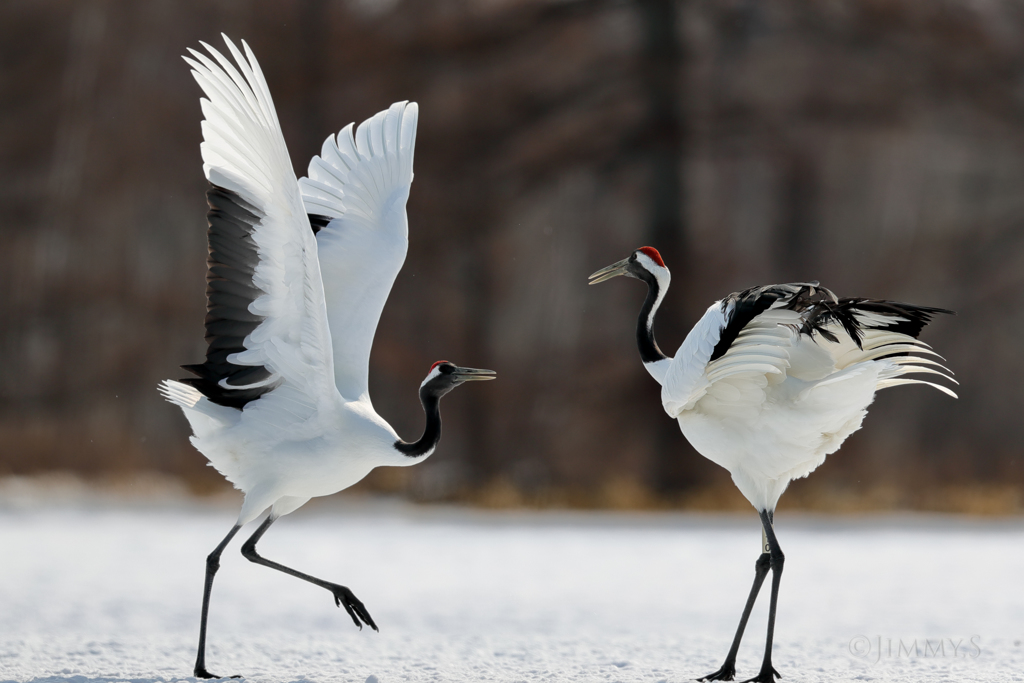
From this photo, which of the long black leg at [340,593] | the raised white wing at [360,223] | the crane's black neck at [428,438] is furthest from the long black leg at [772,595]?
the raised white wing at [360,223]

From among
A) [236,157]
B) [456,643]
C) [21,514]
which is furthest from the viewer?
[21,514]

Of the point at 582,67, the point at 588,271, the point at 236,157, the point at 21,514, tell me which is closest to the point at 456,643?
the point at 236,157

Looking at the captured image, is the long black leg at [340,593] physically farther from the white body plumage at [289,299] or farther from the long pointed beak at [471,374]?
the long pointed beak at [471,374]

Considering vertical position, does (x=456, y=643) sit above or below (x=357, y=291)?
below

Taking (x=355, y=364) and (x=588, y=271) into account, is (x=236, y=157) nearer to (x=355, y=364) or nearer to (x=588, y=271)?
(x=355, y=364)

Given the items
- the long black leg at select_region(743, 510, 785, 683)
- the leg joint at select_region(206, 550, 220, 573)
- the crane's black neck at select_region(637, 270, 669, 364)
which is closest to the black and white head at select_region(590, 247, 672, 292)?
the crane's black neck at select_region(637, 270, 669, 364)

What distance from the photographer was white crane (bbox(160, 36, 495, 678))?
4160 mm

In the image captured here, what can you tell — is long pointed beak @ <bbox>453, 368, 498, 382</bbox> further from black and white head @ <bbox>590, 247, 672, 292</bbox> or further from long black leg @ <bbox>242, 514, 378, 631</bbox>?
long black leg @ <bbox>242, 514, 378, 631</bbox>

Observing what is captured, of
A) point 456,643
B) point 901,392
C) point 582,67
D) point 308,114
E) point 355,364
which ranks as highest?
point 582,67

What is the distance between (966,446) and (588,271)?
6113 mm

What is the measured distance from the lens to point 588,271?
651 inches

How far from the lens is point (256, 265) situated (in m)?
4.32

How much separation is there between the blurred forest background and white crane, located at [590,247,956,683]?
282 inches

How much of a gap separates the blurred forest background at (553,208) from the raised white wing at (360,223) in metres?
7.08
